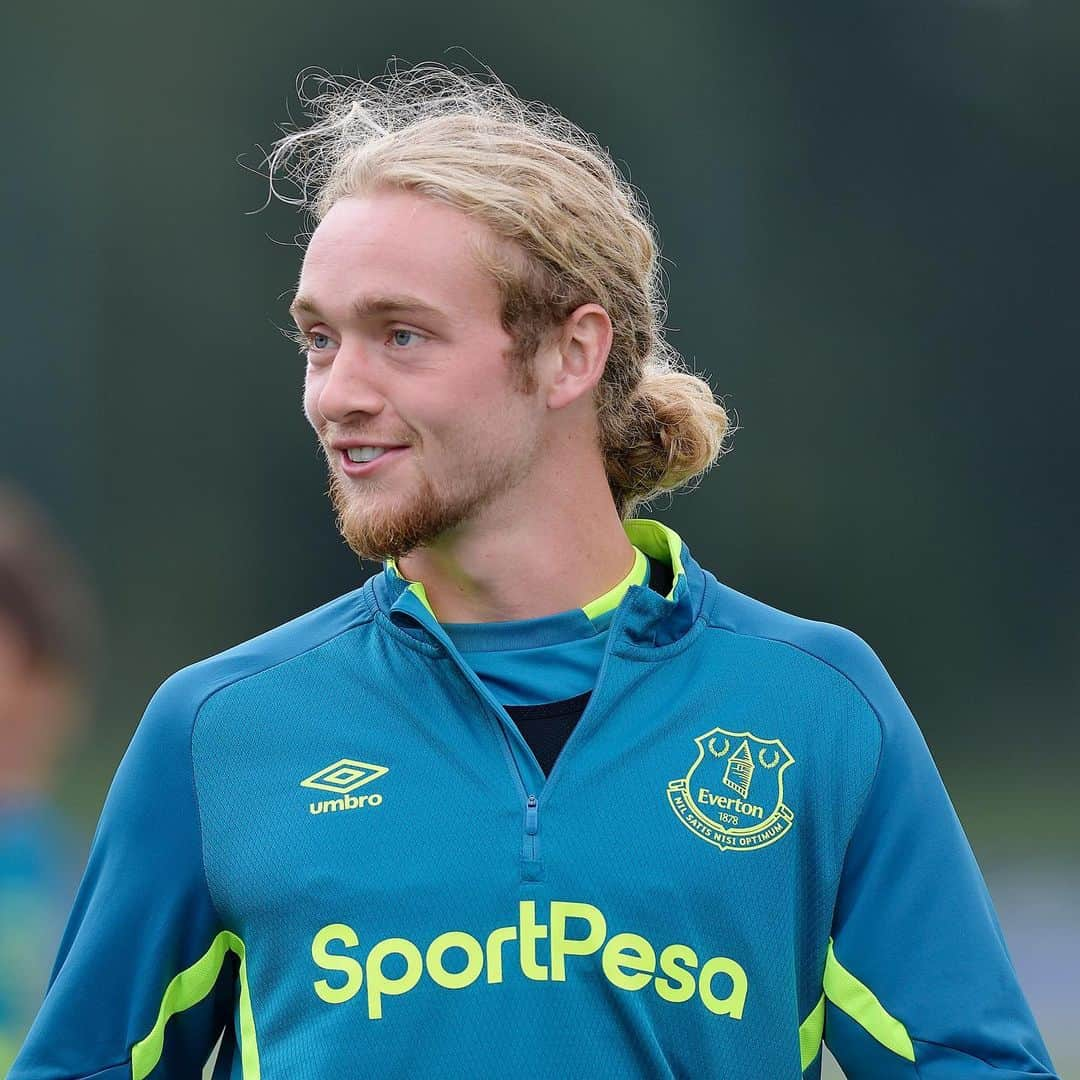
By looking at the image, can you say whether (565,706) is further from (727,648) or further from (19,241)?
(19,241)

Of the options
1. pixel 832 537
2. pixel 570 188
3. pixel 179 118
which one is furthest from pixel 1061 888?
pixel 570 188

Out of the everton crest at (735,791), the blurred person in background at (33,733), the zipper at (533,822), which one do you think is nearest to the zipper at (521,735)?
the zipper at (533,822)

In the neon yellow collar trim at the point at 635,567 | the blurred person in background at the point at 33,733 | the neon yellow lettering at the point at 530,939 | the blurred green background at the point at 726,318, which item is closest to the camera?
the neon yellow lettering at the point at 530,939

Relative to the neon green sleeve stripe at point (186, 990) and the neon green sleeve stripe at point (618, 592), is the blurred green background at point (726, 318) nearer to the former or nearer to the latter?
the neon green sleeve stripe at point (618, 592)

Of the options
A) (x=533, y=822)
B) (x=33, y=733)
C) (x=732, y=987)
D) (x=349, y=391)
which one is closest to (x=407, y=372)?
(x=349, y=391)

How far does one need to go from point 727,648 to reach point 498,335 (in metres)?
0.38

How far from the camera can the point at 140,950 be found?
167 cm

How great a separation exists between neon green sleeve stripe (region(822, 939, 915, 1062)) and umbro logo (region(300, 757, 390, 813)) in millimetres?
458

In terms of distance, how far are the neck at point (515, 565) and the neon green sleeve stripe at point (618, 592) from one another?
0.01 m

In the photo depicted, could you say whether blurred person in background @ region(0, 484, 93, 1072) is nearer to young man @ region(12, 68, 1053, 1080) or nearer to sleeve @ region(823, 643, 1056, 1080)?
young man @ region(12, 68, 1053, 1080)

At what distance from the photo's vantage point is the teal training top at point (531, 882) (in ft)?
5.19

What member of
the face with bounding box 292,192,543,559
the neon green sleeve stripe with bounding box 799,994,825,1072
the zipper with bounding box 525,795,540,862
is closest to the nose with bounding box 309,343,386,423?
the face with bounding box 292,192,543,559

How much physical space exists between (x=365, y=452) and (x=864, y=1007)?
2.31 feet

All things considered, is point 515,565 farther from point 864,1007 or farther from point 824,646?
point 864,1007
